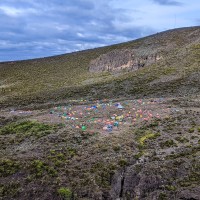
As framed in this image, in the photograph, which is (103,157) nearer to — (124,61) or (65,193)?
(65,193)

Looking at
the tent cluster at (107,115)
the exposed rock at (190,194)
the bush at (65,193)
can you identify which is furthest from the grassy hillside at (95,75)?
the bush at (65,193)

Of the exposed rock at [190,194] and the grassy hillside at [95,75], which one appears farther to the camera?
the grassy hillside at [95,75]

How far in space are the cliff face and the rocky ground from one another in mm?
52785

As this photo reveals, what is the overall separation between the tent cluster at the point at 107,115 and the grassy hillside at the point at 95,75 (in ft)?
54.2

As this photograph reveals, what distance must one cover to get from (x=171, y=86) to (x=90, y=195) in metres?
37.5

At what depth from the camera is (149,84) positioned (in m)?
54.6

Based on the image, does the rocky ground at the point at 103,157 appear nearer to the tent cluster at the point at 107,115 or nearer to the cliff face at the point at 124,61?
the tent cluster at the point at 107,115

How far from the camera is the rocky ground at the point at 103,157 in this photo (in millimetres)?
16719

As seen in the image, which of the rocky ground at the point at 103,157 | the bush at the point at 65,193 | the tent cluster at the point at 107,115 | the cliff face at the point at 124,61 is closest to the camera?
the bush at the point at 65,193

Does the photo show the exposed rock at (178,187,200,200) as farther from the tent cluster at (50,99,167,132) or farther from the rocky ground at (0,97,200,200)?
the tent cluster at (50,99,167,132)

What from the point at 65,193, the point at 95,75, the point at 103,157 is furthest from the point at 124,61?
the point at 65,193

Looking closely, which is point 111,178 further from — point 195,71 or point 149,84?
point 195,71

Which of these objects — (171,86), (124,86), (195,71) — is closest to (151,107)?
(171,86)

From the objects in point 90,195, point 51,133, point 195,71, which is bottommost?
point 90,195
